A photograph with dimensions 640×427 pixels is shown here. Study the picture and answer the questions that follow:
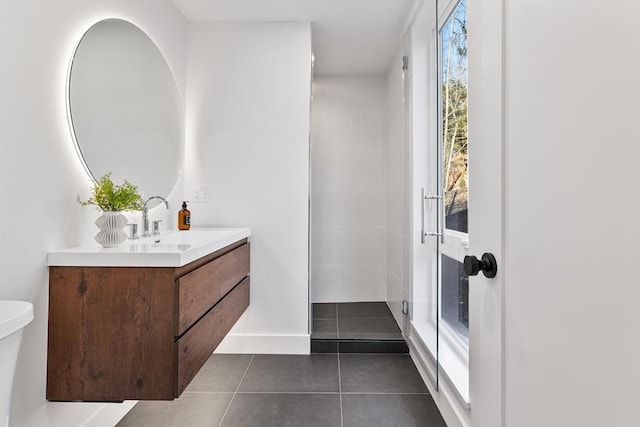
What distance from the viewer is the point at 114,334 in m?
1.32

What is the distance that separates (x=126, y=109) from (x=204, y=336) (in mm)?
1276

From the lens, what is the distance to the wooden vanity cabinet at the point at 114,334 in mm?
1315

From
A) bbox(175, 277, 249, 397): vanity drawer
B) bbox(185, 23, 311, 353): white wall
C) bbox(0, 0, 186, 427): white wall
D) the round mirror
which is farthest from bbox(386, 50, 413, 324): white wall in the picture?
bbox(0, 0, 186, 427): white wall

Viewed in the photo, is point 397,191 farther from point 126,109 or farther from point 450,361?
point 126,109

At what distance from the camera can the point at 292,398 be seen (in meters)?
1.93

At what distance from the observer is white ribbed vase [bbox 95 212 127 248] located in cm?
146

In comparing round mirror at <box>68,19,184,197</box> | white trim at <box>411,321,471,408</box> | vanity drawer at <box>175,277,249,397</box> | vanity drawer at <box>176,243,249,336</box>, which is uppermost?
round mirror at <box>68,19,184,197</box>

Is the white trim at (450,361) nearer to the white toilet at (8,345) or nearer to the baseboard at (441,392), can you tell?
the baseboard at (441,392)

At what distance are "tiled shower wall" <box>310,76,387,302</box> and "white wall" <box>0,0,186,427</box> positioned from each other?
7.22 ft

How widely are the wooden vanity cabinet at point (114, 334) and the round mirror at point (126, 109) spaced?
0.56 metres

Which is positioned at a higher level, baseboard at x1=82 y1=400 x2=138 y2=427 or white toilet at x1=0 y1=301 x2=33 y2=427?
white toilet at x1=0 y1=301 x2=33 y2=427

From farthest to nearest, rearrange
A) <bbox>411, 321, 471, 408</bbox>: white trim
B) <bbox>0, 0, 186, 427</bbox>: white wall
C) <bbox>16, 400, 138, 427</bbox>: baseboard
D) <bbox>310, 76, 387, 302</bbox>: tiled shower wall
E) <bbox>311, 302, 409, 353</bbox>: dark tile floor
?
<bbox>310, 76, 387, 302</bbox>: tiled shower wall → <bbox>311, 302, 409, 353</bbox>: dark tile floor → <bbox>411, 321, 471, 408</bbox>: white trim → <bbox>16, 400, 138, 427</bbox>: baseboard → <bbox>0, 0, 186, 427</bbox>: white wall

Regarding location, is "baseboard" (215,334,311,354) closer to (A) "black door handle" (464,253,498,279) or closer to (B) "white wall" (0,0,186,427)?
(B) "white wall" (0,0,186,427)

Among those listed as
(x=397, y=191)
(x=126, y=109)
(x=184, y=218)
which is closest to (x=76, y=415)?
(x=184, y=218)
